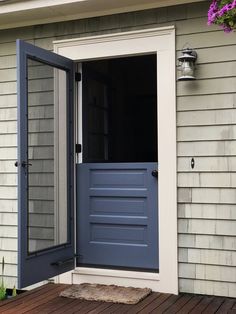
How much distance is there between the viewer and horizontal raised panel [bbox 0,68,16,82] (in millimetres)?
4801

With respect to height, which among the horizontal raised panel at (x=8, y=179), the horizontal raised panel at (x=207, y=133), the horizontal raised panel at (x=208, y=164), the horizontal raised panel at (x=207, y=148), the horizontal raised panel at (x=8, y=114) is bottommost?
the horizontal raised panel at (x=8, y=179)

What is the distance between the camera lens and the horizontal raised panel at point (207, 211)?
3.91 metres

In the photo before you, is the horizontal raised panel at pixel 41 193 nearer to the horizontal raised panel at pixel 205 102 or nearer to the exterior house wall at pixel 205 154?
the exterior house wall at pixel 205 154

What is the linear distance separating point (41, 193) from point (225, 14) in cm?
202

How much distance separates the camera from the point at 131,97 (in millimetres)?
5980

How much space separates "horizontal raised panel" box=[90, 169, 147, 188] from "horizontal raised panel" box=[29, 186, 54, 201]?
0.47 m

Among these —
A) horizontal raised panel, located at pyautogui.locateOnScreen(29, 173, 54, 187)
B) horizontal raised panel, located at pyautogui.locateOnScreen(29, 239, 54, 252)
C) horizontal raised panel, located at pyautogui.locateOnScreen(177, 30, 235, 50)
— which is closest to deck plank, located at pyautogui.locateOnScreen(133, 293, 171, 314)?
horizontal raised panel, located at pyautogui.locateOnScreen(29, 239, 54, 252)

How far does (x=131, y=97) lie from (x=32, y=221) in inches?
98.6

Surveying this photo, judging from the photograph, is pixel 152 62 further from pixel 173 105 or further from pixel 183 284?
pixel 183 284

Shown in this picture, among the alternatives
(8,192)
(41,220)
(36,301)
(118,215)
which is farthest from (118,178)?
(36,301)

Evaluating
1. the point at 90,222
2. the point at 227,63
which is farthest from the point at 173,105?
the point at 90,222

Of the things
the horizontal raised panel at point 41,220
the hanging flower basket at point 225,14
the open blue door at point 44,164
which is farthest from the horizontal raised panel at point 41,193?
the hanging flower basket at point 225,14

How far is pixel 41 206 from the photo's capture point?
4078 mm

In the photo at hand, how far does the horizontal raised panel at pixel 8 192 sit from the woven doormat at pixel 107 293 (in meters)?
1.04
